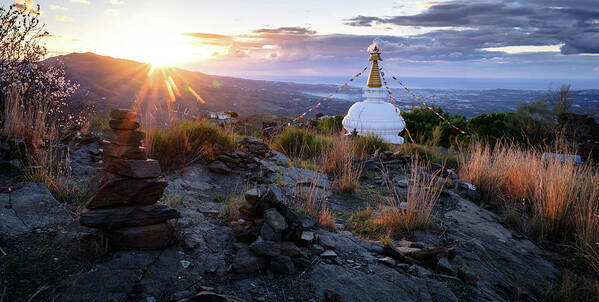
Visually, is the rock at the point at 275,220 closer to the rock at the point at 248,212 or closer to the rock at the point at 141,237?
the rock at the point at 248,212

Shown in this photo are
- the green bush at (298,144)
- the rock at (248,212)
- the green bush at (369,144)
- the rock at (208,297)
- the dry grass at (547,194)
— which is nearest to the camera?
the rock at (208,297)

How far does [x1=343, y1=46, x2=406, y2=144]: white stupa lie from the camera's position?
1833cm

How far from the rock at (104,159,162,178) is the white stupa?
15.1 metres

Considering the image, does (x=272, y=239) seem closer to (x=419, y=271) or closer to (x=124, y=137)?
(x=419, y=271)

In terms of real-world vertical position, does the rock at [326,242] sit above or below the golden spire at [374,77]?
below

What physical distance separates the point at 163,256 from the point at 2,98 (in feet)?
20.8

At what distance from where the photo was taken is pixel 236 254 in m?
3.52

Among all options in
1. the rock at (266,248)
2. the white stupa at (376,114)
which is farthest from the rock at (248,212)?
the white stupa at (376,114)

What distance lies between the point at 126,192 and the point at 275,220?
155 cm

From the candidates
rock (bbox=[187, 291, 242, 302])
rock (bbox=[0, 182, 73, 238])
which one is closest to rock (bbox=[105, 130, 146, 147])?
rock (bbox=[0, 182, 73, 238])

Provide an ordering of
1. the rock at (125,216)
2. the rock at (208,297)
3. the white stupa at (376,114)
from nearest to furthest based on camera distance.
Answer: the rock at (208,297) < the rock at (125,216) < the white stupa at (376,114)

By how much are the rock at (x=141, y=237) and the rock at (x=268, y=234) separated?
966 mm

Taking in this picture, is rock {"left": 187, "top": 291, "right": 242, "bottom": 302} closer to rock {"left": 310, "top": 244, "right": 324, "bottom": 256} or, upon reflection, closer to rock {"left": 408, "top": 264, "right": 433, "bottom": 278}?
rock {"left": 310, "top": 244, "right": 324, "bottom": 256}

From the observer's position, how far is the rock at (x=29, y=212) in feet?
11.7
